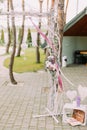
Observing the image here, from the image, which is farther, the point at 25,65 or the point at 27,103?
the point at 25,65

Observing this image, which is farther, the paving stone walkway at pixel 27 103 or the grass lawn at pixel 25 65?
the grass lawn at pixel 25 65

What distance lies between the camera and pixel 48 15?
659cm

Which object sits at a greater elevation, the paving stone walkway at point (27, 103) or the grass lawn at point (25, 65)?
the paving stone walkway at point (27, 103)

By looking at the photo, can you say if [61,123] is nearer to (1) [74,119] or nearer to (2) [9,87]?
(1) [74,119]

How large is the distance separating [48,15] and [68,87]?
433 centimetres

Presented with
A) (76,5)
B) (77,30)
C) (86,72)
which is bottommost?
(86,72)

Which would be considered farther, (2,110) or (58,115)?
(2,110)

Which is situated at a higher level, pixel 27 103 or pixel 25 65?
pixel 27 103

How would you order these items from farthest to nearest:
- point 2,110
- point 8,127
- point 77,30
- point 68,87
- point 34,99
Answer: point 77,30
point 68,87
point 34,99
point 2,110
point 8,127

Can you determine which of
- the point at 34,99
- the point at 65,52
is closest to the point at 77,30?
the point at 65,52

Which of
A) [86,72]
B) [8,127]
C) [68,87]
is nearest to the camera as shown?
[8,127]

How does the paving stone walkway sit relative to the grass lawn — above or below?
above

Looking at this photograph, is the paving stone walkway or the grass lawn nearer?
the paving stone walkway

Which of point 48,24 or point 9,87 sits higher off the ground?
point 48,24
